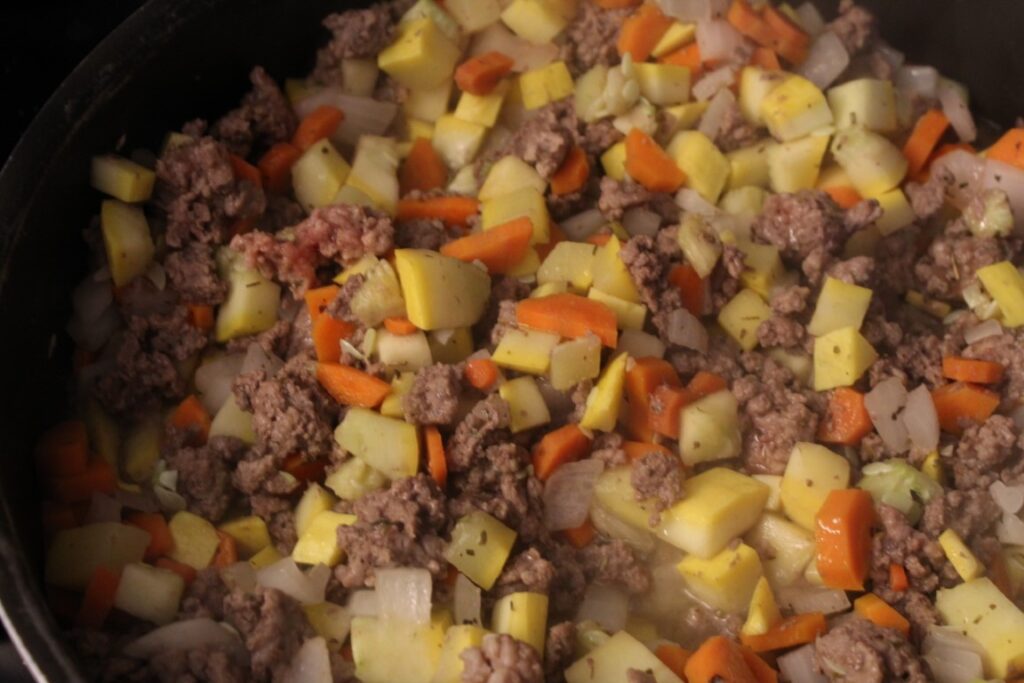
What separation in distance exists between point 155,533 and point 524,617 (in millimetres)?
1008

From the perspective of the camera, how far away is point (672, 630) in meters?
2.92

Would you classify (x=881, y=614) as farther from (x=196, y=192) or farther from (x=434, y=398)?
(x=196, y=192)

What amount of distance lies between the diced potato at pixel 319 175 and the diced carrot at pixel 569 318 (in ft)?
2.61

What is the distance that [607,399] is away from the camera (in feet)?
9.81

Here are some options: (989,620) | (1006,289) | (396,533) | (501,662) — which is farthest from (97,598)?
(1006,289)

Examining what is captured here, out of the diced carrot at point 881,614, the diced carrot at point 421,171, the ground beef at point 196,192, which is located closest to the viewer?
the diced carrot at point 881,614

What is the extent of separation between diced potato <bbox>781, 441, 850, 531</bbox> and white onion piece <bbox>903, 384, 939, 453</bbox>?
264 millimetres

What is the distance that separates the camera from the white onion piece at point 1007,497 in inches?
120

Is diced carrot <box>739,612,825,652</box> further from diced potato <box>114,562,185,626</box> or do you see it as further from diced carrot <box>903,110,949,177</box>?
diced carrot <box>903,110,949,177</box>

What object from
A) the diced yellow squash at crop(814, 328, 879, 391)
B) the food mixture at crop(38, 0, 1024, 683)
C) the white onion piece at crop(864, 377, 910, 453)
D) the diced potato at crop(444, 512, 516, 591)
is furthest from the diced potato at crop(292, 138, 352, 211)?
the white onion piece at crop(864, 377, 910, 453)

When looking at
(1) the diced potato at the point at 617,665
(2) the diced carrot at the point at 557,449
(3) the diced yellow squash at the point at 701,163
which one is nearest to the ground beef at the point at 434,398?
(2) the diced carrot at the point at 557,449

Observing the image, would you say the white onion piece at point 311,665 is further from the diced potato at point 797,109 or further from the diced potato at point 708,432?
the diced potato at point 797,109

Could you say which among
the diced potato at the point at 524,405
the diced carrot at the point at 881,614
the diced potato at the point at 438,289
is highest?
the diced potato at the point at 438,289

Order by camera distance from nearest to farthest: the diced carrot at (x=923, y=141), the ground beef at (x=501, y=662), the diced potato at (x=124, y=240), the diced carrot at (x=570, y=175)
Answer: the ground beef at (x=501, y=662), the diced potato at (x=124, y=240), the diced carrot at (x=570, y=175), the diced carrot at (x=923, y=141)
